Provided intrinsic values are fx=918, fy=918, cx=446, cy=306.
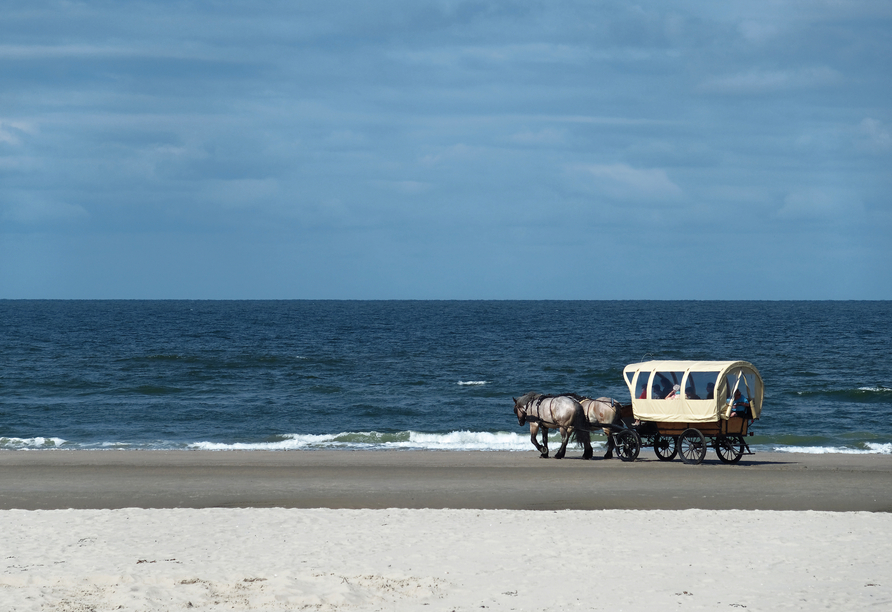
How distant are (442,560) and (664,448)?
39.1 feet

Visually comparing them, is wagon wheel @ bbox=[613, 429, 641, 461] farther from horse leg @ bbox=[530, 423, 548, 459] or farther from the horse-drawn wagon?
horse leg @ bbox=[530, 423, 548, 459]

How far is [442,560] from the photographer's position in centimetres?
1151

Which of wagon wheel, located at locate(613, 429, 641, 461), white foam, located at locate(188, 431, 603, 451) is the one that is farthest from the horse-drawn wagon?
white foam, located at locate(188, 431, 603, 451)

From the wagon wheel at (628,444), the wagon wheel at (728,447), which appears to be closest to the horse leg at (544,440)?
the wagon wheel at (628,444)

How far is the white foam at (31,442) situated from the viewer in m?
27.5

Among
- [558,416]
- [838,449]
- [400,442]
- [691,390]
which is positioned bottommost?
[400,442]

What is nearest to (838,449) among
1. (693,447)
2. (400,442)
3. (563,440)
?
(693,447)

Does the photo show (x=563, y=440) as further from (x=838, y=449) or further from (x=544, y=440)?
(x=838, y=449)

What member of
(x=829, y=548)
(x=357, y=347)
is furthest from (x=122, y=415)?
(x=357, y=347)

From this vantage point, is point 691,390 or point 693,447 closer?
point 691,390

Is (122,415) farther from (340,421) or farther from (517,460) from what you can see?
(517,460)

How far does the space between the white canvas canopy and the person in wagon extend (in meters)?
0.13

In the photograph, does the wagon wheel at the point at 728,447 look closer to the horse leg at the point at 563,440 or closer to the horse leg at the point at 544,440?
the horse leg at the point at 563,440

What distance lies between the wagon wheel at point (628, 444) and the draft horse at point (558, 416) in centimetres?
69
